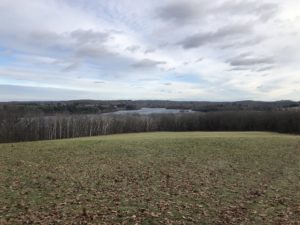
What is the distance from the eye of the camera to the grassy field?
9875 millimetres

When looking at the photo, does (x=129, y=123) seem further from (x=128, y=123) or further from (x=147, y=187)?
(x=147, y=187)

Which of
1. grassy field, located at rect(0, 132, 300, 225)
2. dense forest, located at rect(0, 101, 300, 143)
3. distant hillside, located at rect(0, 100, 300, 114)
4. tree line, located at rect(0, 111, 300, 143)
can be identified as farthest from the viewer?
distant hillside, located at rect(0, 100, 300, 114)

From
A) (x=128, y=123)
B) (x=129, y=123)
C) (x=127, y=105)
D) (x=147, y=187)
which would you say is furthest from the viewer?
(x=127, y=105)

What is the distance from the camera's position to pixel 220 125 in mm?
102312

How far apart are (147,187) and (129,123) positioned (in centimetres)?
8520

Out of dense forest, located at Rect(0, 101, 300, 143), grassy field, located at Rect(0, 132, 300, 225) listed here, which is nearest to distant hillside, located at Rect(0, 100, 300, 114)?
dense forest, located at Rect(0, 101, 300, 143)

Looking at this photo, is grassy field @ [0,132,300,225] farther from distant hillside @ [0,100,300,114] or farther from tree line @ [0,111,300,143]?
distant hillside @ [0,100,300,114]

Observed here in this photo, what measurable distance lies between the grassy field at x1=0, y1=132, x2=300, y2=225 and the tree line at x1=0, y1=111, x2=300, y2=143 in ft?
201

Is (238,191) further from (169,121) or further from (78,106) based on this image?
(78,106)

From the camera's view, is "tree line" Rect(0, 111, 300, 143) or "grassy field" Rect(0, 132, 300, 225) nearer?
"grassy field" Rect(0, 132, 300, 225)

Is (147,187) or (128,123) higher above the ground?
(147,187)

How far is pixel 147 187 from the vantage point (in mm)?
13742

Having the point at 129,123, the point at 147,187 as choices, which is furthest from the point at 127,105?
the point at 147,187

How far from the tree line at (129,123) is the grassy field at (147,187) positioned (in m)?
61.3
